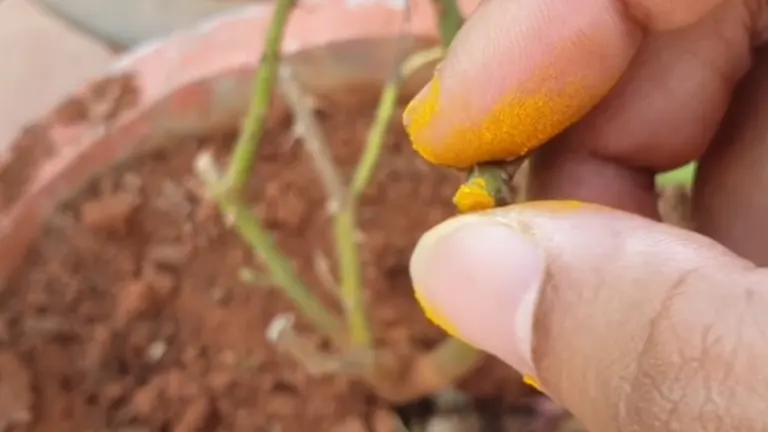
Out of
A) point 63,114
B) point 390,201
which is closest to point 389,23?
point 390,201

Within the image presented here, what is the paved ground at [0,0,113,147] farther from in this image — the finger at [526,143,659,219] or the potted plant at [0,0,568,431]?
the finger at [526,143,659,219]

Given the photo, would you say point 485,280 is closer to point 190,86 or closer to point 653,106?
point 653,106

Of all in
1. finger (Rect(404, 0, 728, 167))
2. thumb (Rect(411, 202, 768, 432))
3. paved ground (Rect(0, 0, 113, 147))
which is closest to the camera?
thumb (Rect(411, 202, 768, 432))

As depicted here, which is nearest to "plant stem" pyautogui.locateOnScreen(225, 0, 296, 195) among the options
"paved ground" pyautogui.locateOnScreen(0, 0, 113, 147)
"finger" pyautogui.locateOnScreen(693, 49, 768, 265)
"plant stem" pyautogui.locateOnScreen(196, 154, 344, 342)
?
"plant stem" pyautogui.locateOnScreen(196, 154, 344, 342)

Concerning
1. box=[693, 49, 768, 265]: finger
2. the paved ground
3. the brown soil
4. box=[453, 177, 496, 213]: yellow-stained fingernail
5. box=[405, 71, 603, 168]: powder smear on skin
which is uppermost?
box=[405, 71, 603, 168]: powder smear on skin

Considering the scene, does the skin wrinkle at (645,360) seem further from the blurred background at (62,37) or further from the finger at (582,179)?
the blurred background at (62,37)

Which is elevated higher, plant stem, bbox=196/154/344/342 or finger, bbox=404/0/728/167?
finger, bbox=404/0/728/167

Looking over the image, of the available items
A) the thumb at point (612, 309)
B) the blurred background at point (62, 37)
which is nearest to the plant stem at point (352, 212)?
the thumb at point (612, 309)
